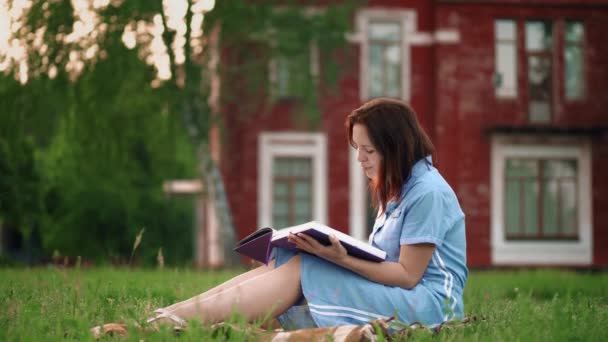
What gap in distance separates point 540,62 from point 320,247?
20.5 meters

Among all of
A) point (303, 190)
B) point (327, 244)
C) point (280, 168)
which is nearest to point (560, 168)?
point (303, 190)

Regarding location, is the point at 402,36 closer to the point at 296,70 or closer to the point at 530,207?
the point at 296,70

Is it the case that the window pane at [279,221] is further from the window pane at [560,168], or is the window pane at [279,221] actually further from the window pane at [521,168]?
the window pane at [560,168]

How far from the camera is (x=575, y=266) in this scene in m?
23.0

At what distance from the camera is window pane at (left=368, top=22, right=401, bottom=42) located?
23.2 metres

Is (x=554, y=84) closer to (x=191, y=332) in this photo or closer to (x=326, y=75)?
(x=326, y=75)

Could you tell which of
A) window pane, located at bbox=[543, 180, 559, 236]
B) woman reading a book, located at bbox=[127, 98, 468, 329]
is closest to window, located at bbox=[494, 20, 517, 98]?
window pane, located at bbox=[543, 180, 559, 236]

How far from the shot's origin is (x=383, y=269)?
170 inches

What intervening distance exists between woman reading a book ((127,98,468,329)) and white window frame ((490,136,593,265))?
19010 mm

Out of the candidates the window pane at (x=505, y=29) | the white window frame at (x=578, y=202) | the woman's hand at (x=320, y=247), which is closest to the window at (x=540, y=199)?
the white window frame at (x=578, y=202)

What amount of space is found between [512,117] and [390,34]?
3.68 metres

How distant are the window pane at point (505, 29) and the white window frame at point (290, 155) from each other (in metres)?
5.15

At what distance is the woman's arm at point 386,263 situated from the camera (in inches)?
167

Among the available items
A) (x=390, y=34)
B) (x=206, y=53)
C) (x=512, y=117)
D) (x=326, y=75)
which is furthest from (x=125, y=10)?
(x=512, y=117)
